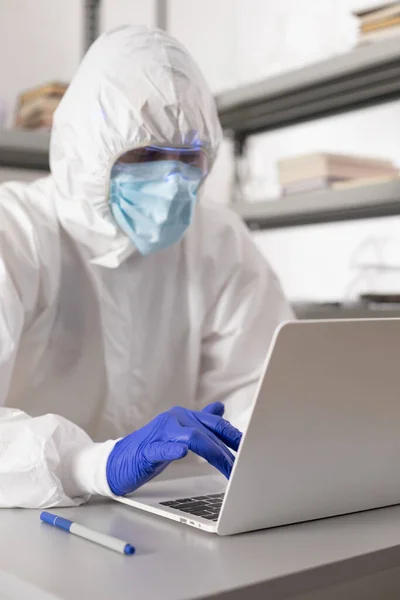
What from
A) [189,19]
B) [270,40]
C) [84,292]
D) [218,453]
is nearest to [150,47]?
[84,292]

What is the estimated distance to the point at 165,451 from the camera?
0.91 metres

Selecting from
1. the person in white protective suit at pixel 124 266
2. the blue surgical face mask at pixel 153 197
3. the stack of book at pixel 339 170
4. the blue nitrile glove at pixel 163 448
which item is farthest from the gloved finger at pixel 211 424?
the stack of book at pixel 339 170

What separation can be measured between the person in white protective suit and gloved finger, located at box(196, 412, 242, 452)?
0.33ft

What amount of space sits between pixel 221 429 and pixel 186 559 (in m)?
0.27

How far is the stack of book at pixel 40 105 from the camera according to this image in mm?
2096

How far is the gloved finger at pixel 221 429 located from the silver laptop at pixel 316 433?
0.10 m

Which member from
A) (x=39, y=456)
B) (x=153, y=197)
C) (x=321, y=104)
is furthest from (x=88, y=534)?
(x=321, y=104)

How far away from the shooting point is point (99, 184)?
1309 mm

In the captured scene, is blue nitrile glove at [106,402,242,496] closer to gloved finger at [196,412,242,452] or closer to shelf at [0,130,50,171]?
gloved finger at [196,412,242,452]

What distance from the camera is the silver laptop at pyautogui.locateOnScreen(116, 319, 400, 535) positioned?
791mm

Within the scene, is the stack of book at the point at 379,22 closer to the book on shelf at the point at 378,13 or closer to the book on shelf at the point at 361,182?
the book on shelf at the point at 378,13

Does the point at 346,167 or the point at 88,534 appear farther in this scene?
the point at 346,167

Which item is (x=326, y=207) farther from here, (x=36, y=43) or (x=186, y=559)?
(x=186, y=559)

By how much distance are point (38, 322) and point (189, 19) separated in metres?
1.80
